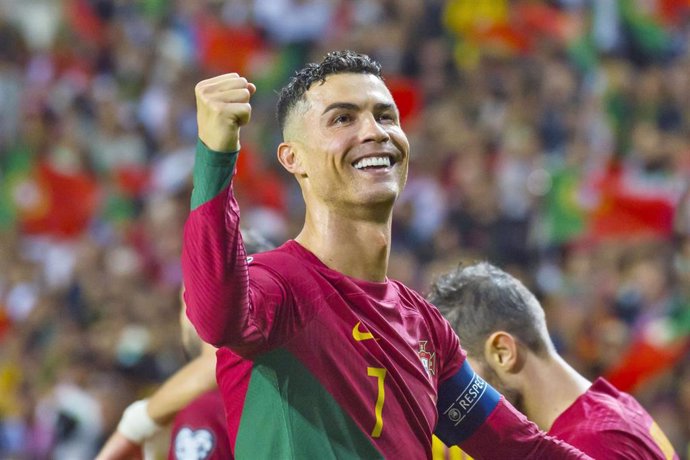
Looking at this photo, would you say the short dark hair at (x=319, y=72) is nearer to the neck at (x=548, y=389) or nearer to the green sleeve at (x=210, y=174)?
the green sleeve at (x=210, y=174)

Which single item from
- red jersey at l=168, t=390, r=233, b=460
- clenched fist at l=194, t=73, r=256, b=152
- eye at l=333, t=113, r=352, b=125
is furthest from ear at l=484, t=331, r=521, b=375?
clenched fist at l=194, t=73, r=256, b=152

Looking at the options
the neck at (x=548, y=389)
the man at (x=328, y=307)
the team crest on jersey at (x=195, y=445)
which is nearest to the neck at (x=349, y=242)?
the man at (x=328, y=307)

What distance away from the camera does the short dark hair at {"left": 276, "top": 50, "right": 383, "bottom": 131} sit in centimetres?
318

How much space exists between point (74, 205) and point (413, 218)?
3.36 meters

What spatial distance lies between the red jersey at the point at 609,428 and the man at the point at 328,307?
1.05 ft

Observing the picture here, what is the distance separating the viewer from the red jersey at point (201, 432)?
14.4ft

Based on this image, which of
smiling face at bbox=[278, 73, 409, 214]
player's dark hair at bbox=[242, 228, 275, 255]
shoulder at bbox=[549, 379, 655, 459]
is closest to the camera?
smiling face at bbox=[278, 73, 409, 214]

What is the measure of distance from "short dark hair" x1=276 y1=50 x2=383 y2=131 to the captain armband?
827mm

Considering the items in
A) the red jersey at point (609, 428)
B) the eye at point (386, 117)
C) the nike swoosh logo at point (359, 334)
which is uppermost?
the eye at point (386, 117)

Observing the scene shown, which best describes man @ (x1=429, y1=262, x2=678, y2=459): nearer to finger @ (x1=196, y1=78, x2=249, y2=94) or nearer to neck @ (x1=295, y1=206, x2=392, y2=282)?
neck @ (x1=295, y1=206, x2=392, y2=282)

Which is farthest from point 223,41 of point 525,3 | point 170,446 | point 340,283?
point 340,283

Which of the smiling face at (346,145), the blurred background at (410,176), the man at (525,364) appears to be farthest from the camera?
the blurred background at (410,176)

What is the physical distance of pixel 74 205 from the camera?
1033cm

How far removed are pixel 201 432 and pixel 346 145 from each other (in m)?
1.71
